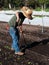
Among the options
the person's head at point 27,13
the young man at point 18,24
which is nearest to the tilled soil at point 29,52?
the young man at point 18,24

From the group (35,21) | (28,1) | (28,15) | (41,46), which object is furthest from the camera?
(28,1)

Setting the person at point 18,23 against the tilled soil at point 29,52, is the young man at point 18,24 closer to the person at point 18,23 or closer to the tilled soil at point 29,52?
the person at point 18,23

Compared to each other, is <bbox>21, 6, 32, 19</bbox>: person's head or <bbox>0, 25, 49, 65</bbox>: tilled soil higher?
<bbox>21, 6, 32, 19</bbox>: person's head

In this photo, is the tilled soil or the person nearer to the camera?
the tilled soil

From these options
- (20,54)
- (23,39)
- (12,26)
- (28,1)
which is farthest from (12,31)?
(28,1)

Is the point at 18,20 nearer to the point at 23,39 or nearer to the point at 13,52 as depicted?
the point at 13,52

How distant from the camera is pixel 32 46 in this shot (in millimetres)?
9898

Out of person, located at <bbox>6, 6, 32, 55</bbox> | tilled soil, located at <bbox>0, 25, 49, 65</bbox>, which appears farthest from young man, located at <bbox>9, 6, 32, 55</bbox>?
tilled soil, located at <bbox>0, 25, 49, 65</bbox>

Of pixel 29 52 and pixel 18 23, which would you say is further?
pixel 29 52

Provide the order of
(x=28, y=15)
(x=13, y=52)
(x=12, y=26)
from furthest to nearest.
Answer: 1. (x=13, y=52)
2. (x=12, y=26)
3. (x=28, y=15)

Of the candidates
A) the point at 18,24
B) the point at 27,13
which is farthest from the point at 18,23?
the point at 27,13

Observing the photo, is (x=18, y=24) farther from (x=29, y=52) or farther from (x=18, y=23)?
(x=29, y=52)

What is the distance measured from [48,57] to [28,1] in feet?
116

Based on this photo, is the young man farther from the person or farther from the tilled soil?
the tilled soil
